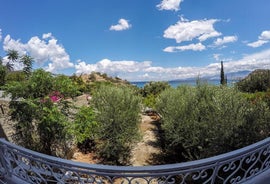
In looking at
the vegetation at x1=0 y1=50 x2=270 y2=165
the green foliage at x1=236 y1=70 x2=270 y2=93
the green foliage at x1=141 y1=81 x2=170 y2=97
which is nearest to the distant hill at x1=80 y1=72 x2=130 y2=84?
the green foliage at x1=141 y1=81 x2=170 y2=97

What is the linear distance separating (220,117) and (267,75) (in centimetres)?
2494

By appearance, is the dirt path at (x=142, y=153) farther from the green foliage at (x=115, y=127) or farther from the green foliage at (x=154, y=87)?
the green foliage at (x=154, y=87)

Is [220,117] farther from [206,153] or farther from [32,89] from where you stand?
[32,89]

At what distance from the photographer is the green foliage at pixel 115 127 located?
23.7 ft

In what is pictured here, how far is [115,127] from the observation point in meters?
7.36

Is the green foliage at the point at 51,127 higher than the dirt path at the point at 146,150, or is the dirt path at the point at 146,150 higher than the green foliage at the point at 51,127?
the green foliage at the point at 51,127

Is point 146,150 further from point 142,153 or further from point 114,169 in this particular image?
point 114,169

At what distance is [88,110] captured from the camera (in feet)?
21.6

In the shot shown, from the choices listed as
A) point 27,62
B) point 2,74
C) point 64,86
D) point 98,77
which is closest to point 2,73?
point 2,74

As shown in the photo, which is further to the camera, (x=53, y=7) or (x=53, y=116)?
(x=53, y=7)

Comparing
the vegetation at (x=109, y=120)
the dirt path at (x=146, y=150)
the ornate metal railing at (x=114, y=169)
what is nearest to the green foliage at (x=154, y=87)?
the dirt path at (x=146, y=150)

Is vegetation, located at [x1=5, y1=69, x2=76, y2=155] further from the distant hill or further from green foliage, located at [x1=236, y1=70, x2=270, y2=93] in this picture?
the distant hill

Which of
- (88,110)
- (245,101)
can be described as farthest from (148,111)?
(245,101)

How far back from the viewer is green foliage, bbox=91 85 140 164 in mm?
7234
